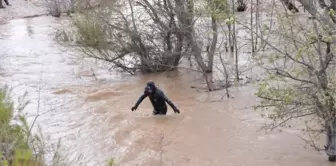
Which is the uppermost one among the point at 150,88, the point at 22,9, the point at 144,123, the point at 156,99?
the point at 150,88

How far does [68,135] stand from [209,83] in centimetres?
522

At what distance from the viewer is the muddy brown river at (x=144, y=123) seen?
30.3ft

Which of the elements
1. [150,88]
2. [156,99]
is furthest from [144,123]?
[150,88]

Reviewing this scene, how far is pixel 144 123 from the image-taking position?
11.5 m

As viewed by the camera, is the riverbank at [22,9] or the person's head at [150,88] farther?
the riverbank at [22,9]

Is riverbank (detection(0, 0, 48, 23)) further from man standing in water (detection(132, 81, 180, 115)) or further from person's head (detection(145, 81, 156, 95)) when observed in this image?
person's head (detection(145, 81, 156, 95))

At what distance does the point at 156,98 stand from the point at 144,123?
2.02 ft

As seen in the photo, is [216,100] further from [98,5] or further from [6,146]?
[6,146]

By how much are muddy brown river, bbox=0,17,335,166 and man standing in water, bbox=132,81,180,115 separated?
0.18 metres

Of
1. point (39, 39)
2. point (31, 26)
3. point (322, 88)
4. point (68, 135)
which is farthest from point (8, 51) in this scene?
point (322, 88)

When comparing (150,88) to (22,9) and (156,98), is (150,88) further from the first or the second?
(22,9)

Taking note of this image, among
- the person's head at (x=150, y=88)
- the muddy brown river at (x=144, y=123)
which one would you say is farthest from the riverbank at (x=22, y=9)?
the person's head at (x=150, y=88)

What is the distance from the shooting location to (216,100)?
13.5 meters

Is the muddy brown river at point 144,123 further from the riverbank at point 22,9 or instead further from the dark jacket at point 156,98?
the riverbank at point 22,9
